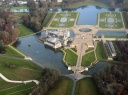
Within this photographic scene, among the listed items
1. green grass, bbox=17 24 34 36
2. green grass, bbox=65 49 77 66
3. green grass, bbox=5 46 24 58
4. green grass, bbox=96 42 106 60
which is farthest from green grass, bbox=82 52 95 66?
green grass, bbox=17 24 34 36

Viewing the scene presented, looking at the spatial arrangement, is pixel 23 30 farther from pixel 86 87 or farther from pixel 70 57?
pixel 86 87

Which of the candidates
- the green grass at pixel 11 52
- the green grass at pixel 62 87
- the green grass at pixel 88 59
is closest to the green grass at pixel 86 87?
the green grass at pixel 62 87

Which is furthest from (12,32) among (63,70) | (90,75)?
(90,75)

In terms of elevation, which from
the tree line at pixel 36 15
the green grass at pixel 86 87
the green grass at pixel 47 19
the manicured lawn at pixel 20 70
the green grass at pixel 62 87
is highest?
the tree line at pixel 36 15

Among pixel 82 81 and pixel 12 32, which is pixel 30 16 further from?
pixel 82 81

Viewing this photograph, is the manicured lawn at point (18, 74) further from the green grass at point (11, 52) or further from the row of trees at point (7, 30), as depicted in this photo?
the row of trees at point (7, 30)

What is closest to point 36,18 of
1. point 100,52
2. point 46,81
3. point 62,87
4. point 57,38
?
point 57,38
